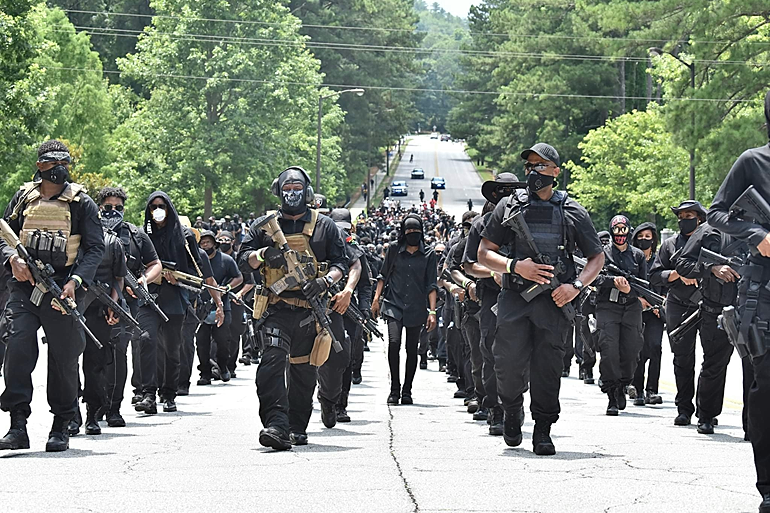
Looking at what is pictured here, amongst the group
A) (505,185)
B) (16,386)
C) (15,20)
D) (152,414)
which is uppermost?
(15,20)

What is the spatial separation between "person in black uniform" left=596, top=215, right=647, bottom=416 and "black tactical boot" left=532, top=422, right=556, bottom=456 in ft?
15.4

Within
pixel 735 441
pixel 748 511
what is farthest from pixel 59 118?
pixel 748 511

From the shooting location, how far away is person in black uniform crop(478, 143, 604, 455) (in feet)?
33.2

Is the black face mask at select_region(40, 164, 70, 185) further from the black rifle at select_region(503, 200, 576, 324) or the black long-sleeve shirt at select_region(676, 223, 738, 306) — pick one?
the black long-sleeve shirt at select_region(676, 223, 738, 306)

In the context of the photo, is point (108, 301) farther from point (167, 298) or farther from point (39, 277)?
point (167, 298)

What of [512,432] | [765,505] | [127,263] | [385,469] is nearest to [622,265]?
[512,432]

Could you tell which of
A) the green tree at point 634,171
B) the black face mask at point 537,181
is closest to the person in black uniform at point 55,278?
Result: the black face mask at point 537,181

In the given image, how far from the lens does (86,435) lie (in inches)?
470

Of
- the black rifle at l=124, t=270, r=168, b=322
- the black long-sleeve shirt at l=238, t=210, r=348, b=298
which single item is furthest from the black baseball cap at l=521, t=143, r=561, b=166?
the black rifle at l=124, t=270, r=168, b=322

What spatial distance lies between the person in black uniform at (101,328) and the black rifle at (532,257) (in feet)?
11.8

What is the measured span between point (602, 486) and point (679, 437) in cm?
394

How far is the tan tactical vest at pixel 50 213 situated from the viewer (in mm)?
10242

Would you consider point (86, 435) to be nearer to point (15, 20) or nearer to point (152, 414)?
point (152, 414)

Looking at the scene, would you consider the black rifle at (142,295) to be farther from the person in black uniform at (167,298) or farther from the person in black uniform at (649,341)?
the person in black uniform at (649,341)
